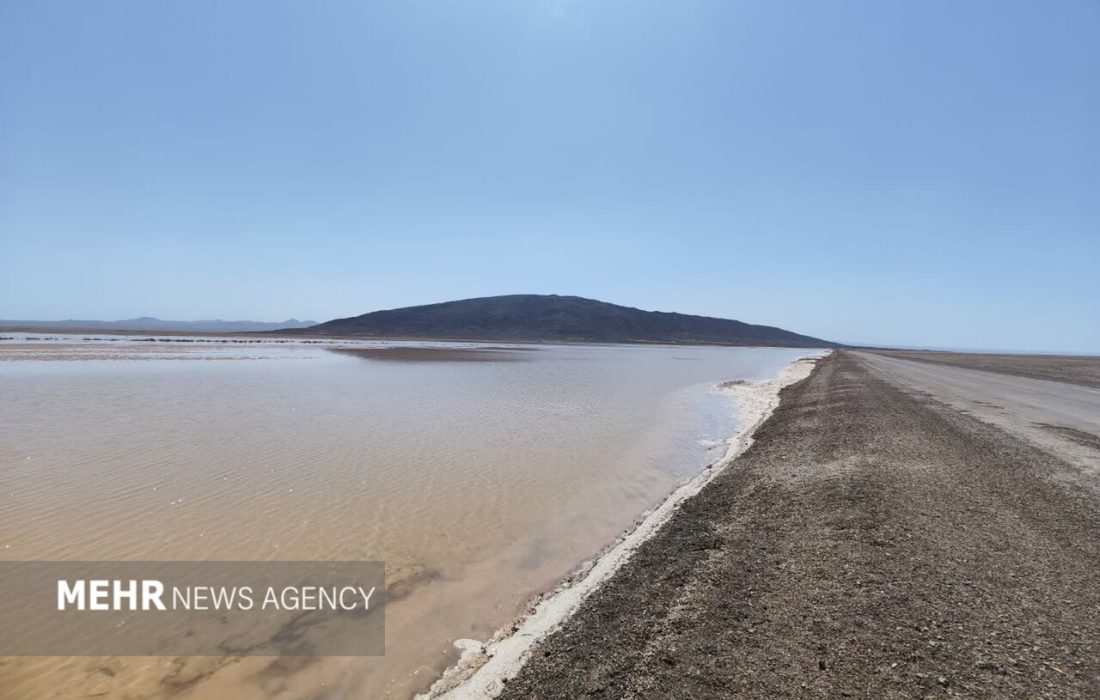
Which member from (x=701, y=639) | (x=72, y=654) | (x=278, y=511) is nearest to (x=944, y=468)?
(x=701, y=639)

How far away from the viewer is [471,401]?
2134cm

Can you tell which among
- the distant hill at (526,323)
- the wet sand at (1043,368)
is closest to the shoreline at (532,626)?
the wet sand at (1043,368)

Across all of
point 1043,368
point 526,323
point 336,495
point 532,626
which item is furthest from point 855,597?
point 526,323

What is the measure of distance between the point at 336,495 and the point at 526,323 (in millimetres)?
149919

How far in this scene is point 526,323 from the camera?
159 meters

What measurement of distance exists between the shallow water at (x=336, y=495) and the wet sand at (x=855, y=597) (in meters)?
1.63

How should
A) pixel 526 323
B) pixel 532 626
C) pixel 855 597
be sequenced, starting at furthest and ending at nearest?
pixel 526 323 → pixel 532 626 → pixel 855 597

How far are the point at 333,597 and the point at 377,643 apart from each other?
3.97 ft

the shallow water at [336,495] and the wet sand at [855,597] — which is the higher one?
the wet sand at [855,597]

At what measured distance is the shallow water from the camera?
477 cm

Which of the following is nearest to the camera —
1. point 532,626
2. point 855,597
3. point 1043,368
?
point 855,597

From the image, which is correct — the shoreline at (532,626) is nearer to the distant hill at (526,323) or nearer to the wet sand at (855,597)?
the wet sand at (855,597)

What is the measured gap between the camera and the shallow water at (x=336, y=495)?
4.77 meters

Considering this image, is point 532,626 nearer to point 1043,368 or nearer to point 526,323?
point 1043,368
